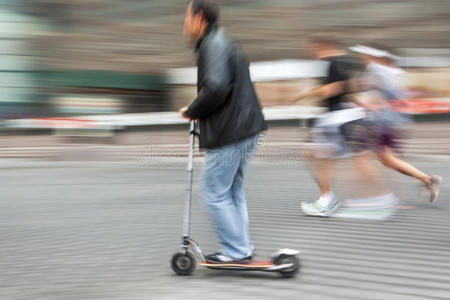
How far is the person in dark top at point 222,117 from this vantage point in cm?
393

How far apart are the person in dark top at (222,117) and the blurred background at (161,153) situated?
35cm

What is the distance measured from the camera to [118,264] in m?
4.63

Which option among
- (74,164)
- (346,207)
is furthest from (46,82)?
(346,207)

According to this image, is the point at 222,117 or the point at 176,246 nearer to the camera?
the point at 222,117

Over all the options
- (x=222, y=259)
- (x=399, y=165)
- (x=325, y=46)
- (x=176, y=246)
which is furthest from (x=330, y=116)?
(x=222, y=259)

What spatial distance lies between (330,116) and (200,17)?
2501 mm

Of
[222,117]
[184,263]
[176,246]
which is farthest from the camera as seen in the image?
[176,246]

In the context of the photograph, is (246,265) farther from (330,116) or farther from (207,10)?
(330,116)

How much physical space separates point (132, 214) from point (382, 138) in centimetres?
260

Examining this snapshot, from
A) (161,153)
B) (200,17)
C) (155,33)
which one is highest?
(200,17)

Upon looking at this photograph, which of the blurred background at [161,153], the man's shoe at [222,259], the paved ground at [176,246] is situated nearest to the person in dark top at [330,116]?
the blurred background at [161,153]

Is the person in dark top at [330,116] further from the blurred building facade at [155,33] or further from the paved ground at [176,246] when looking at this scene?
the blurred building facade at [155,33]

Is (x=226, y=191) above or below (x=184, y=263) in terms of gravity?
above

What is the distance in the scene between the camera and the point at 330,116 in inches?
246
